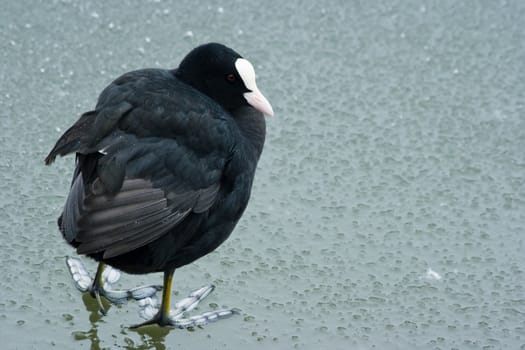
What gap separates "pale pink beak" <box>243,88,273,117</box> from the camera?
113 inches

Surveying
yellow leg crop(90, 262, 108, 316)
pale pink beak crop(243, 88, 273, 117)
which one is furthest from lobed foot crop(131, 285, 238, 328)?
pale pink beak crop(243, 88, 273, 117)

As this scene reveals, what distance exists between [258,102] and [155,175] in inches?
18.8

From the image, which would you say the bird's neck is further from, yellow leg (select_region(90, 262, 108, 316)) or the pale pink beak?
yellow leg (select_region(90, 262, 108, 316))

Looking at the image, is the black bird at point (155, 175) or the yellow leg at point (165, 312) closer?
the black bird at point (155, 175)

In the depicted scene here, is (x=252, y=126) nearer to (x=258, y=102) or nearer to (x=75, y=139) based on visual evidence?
(x=258, y=102)

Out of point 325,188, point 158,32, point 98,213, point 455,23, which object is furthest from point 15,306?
point 455,23

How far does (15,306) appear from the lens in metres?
2.71

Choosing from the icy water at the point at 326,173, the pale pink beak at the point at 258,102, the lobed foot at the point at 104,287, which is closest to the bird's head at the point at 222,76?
the pale pink beak at the point at 258,102

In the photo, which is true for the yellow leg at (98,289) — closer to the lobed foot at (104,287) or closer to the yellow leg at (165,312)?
the lobed foot at (104,287)

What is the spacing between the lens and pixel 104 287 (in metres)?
2.86

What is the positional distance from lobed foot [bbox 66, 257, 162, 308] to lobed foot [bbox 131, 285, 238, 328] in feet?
0.11

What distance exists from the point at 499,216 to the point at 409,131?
619 millimetres

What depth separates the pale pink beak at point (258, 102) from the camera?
2.87 metres

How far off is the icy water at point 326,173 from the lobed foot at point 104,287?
0.03 m
